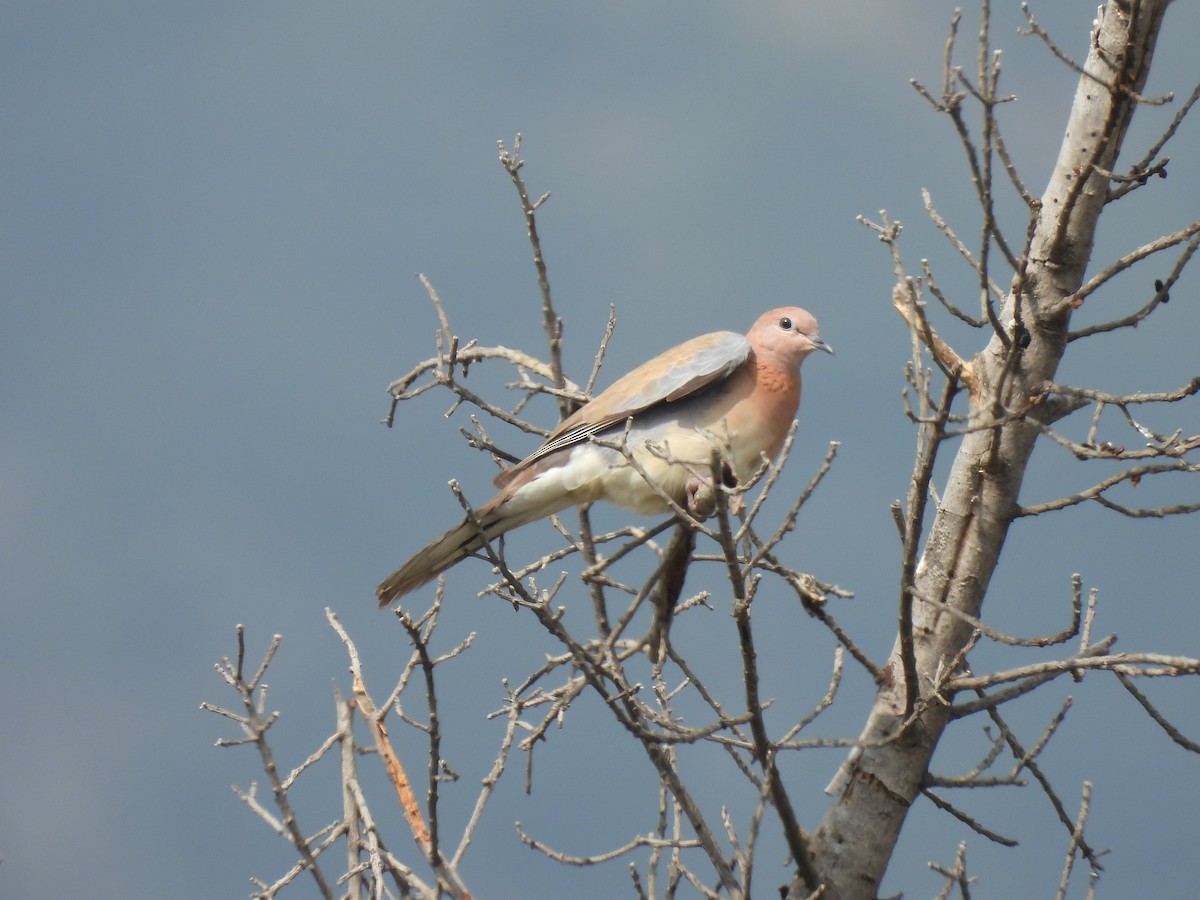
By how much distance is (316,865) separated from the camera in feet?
10.9

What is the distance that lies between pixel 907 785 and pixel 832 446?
4.54ft

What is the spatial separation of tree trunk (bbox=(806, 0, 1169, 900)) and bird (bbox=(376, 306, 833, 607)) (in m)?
0.66

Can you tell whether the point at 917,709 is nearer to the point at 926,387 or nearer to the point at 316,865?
the point at 926,387

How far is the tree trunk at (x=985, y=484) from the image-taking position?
12.1 ft

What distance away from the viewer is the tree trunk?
3688 millimetres

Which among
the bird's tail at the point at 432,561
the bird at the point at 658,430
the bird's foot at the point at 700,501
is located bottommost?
the bird's tail at the point at 432,561

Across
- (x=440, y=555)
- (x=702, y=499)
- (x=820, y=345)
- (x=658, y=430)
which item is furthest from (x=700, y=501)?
(x=820, y=345)

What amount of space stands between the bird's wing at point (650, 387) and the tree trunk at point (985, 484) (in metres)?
0.82

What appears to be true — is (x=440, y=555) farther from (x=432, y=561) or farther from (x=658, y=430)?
(x=658, y=430)

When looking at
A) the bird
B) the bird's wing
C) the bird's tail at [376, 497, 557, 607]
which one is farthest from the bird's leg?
the bird's tail at [376, 497, 557, 607]

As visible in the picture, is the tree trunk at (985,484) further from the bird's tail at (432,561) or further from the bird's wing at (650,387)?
the bird's tail at (432,561)

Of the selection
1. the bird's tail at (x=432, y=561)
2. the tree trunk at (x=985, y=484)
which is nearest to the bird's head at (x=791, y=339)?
the tree trunk at (x=985, y=484)

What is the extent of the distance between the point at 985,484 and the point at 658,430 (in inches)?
41.1

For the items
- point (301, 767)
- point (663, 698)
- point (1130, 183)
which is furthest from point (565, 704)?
point (1130, 183)
